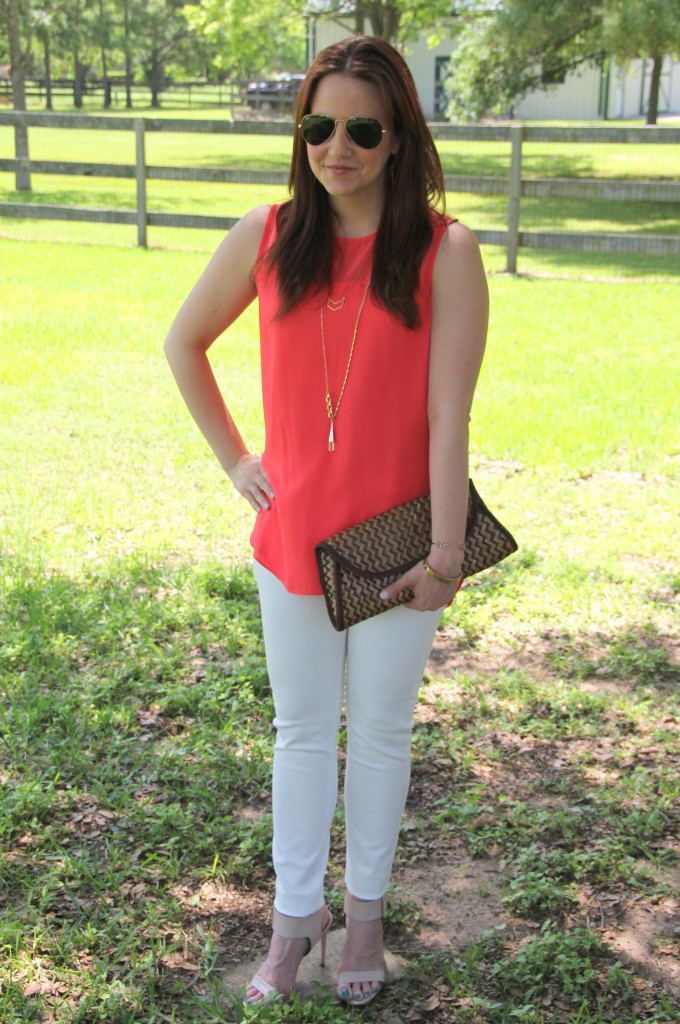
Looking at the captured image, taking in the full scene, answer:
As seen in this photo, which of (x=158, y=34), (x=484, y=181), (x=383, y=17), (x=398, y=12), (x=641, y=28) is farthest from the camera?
(x=158, y=34)

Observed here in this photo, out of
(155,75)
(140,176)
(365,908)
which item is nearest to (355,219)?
(365,908)

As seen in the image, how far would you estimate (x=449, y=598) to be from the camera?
2.37 meters

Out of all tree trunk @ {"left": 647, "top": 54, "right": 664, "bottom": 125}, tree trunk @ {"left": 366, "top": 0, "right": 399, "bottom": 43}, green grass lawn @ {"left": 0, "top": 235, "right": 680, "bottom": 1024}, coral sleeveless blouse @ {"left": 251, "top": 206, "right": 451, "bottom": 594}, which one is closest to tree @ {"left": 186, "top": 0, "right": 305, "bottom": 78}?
tree trunk @ {"left": 366, "top": 0, "right": 399, "bottom": 43}

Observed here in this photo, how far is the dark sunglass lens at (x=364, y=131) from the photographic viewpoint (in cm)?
215

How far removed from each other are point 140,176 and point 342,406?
458 inches

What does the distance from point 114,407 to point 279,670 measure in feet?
15.5

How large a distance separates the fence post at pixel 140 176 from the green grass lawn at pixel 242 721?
666cm

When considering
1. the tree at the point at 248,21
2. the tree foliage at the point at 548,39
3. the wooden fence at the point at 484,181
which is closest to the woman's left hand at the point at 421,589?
the wooden fence at the point at 484,181

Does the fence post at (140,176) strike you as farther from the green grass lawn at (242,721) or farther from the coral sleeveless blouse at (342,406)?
the coral sleeveless blouse at (342,406)

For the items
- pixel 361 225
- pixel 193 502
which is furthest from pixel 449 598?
pixel 193 502

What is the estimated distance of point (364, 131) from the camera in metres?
2.15

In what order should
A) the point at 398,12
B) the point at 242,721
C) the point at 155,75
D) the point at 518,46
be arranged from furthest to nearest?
the point at 155,75 < the point at 398,12 < the point at 518,46 < the point at 242,721

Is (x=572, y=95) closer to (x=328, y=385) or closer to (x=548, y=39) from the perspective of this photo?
(x=548, y=39)

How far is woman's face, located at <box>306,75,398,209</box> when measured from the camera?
2.16 metres
